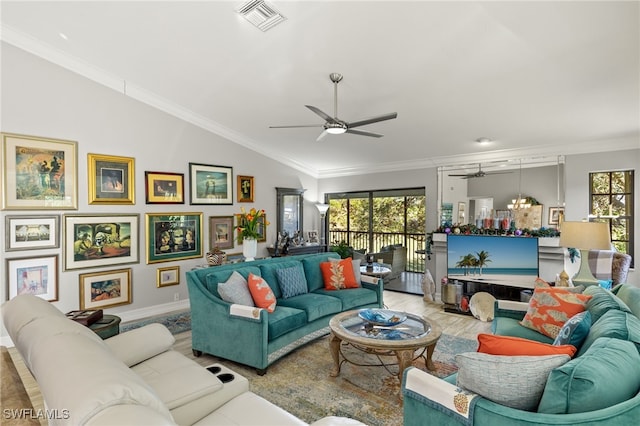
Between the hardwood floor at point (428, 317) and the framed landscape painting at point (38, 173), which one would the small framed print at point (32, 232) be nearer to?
the framed landscape painting at point (38, 173)

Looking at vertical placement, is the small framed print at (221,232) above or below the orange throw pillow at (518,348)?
above

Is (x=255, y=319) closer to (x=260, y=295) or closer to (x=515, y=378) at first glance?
(x=260, y=295)

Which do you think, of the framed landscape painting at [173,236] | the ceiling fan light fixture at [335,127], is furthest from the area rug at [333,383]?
the ceiling fan light fixture at [335,127]

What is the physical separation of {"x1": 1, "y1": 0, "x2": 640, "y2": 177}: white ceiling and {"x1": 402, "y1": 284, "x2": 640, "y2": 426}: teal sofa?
2320 millimetres

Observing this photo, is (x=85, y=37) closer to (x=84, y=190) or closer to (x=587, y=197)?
(x=84, y=190)

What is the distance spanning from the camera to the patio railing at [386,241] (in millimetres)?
6684

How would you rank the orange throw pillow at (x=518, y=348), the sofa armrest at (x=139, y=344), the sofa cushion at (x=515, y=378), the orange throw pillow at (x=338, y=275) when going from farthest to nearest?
the orange throw pillow at (x=338, y=275) → the sofa armrest at (x=139, y=344) → the orange throw pillow at (x=518, y=348) → the sofa cushion at (x=515, y=378)

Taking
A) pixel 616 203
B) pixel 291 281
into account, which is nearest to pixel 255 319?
pixel 291 281

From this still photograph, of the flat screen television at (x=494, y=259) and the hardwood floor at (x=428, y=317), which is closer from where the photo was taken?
the hardwood floor at (x=428, y=317)

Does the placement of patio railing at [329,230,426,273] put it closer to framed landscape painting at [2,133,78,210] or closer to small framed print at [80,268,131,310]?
small framed print at [80,268,131,310]

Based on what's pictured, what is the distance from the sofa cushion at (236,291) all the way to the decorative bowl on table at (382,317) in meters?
1.13

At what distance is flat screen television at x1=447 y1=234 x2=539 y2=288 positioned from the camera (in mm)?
4855

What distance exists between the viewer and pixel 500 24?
268 cm

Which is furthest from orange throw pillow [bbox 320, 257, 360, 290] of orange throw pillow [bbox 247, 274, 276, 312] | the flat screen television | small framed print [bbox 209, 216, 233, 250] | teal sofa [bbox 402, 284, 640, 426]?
teal sofa [bbox 402, 284, 640, 426]
